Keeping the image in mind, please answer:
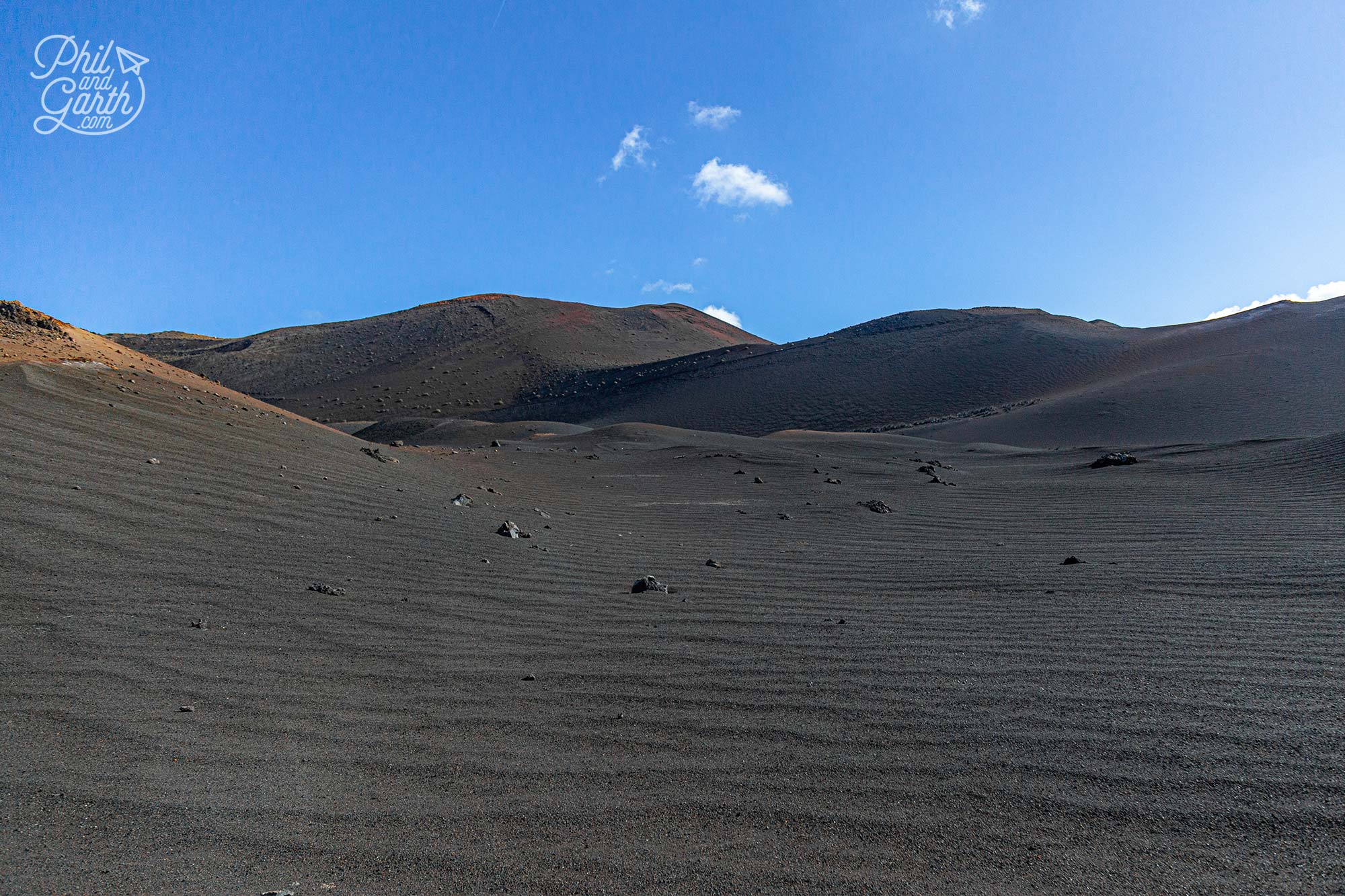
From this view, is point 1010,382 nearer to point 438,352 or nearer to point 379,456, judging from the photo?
point 379,456

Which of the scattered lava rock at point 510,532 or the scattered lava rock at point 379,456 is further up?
the scattered lava rock at point 379,456

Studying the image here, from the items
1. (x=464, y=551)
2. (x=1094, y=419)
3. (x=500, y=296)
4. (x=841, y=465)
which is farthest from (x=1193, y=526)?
(x=500, y=296)

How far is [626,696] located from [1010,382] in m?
39.1

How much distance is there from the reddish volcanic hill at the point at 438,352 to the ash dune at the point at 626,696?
145 feet

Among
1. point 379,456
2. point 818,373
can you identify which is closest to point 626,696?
point 379,456

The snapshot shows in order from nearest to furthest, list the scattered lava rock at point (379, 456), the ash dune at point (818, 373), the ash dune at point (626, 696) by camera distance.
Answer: the ash dune at point (626, 696) → the scattered lava rock at point (379, 456) → the ash dune at point (818, 373)

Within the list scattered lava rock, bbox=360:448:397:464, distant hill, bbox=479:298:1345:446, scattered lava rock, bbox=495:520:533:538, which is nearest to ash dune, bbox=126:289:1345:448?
distant hill, bbox=479:298:1345:446

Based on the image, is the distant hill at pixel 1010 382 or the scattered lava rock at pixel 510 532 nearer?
the scattered lava rock at pixel 510 532

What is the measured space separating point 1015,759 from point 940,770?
28cm

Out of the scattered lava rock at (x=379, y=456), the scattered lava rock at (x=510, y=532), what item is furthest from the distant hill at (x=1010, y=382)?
the scattered lava rock at (x=510, y=532)

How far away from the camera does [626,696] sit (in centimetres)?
363

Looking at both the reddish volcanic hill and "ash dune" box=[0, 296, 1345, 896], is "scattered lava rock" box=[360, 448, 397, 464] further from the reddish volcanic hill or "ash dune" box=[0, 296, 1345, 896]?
the reddish volcanic hill

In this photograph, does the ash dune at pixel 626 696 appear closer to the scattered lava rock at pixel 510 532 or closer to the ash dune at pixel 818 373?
the scattered lava rock at pixel 510 532

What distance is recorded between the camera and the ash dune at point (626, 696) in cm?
236
